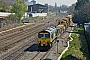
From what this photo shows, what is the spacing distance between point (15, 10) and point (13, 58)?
55475mm

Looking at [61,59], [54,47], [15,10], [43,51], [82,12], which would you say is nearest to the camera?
[61,59]

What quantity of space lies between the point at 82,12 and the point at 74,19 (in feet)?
9.90

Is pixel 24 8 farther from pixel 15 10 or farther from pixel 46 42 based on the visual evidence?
pixel 46 42

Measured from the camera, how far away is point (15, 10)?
78.7 metres

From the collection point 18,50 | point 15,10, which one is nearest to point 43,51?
point 18,50

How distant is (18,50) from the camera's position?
96.4ft

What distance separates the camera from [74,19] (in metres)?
66.7

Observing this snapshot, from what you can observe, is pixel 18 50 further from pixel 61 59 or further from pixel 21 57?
pixel 61 59

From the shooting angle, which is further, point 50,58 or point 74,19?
point 74,19

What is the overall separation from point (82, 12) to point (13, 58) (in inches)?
1773

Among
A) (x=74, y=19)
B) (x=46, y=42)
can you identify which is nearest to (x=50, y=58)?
(x=46, y=42)

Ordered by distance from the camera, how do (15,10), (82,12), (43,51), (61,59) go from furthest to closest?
(15,10)
(82,12)
(43,51)
(61,59)

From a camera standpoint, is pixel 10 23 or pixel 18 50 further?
pixel 10 23

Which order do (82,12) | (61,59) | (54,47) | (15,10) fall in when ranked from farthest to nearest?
(15,10)
(82,12)
(54,47)
(61,59)
